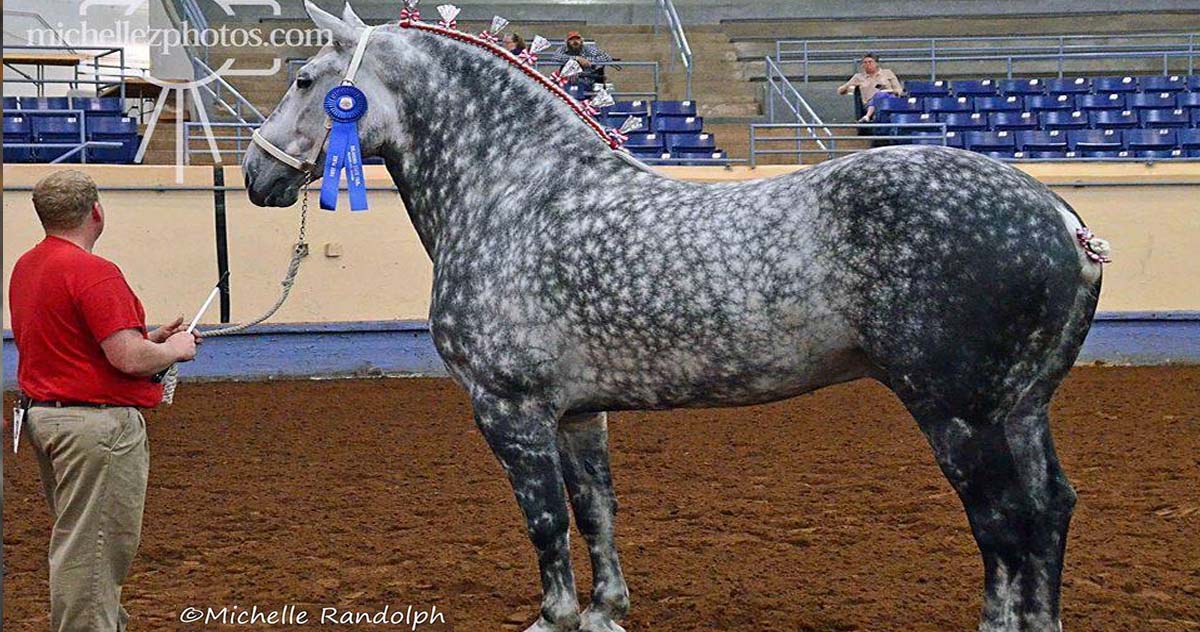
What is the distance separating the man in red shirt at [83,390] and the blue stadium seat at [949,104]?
1268 cm

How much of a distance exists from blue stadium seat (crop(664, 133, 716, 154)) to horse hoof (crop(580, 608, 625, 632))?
9.70 m

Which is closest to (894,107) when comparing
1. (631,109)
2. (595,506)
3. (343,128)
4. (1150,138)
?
(1150,138)

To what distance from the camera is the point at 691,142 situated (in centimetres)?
1362

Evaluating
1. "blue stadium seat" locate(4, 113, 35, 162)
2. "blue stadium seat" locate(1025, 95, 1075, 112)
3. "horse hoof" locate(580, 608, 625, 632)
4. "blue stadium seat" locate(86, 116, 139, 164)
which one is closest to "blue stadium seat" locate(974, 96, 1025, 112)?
"blue stadium seat" locate(1025, 95, 1075, 112)

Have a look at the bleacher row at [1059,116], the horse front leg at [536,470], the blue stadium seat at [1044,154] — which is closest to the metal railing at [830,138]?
the bleacher row at [1059,116]

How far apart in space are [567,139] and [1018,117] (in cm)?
1199

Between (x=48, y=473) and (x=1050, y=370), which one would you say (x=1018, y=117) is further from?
(x=48, y=473)

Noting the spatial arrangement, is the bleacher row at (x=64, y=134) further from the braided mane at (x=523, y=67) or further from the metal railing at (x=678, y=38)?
the braided mane at (x=523, y=67)

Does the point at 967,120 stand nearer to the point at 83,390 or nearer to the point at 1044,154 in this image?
the point at 1044,154

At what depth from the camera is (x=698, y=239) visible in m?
3.45

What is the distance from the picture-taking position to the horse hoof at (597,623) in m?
3.98

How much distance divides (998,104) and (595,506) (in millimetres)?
12600

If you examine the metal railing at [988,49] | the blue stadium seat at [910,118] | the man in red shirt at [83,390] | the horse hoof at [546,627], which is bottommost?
the horse hoof at [546,627]

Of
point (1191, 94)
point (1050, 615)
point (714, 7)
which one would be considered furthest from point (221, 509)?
point (714, 7)
